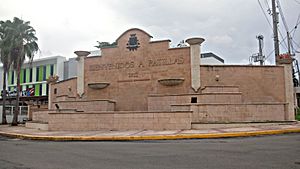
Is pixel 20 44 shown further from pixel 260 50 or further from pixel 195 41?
pixel 260 50

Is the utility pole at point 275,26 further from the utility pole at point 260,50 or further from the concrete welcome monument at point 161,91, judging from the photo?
the utility pole at point 260,50

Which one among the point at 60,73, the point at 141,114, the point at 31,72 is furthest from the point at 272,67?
the point at 31,72

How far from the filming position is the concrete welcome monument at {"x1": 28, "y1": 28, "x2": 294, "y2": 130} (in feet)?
54.5

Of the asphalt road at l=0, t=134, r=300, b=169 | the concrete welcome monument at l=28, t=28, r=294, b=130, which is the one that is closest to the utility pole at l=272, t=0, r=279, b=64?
the concrete welcome monument at l=28, t=28, r=294, b=130

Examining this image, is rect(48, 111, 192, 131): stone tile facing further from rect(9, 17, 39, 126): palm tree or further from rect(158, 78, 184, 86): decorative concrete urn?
rect(9, 17, 39, 126): palm tree

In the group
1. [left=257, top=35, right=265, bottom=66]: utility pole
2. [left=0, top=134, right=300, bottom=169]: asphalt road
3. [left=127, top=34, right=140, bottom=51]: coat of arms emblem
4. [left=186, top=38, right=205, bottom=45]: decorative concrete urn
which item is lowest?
[left=0, top=134, right=300, bottom=169]: asphalt road

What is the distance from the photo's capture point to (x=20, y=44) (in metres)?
27.9

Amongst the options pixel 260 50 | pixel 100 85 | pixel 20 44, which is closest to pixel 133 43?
pixel 100 85

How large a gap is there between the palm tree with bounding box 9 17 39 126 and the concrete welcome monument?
4779 mm

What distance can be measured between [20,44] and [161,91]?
14.6 m

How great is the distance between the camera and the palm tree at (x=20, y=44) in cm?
2786

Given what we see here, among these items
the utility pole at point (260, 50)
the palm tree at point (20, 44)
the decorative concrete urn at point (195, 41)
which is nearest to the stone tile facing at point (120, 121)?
the decorative concrete urn at point (195, 41)

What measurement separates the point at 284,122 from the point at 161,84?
29.0 ft

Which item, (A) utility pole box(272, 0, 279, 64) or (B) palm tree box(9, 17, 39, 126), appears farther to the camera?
(B) palm tree box(9, 17, 39, 126)
